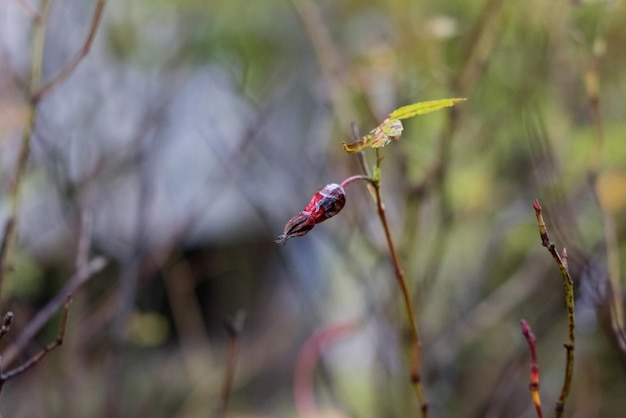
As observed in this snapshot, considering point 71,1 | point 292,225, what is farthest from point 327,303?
point 292,225

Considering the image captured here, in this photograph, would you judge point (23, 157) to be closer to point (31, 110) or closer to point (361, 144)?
point (31, 110)

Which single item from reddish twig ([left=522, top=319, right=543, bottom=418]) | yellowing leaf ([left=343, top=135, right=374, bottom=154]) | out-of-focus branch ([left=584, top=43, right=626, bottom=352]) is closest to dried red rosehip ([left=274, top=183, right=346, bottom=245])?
yellowing leaf ([left=343, top=135, right=374, bottom=154])

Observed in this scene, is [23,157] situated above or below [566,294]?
above

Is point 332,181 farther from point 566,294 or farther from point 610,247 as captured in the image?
point 566,294

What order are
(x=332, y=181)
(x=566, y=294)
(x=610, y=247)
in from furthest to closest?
(x=332, y=181) < (x=610, y=247) < (x=566, y=294)

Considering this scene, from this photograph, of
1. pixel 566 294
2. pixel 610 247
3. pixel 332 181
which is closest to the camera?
pixel 566 294

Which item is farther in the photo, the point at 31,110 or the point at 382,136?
the point at 31,110

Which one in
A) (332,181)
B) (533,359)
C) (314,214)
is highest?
(332,181)

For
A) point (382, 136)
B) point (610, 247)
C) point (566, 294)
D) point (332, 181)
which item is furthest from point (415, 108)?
point (332, 181)

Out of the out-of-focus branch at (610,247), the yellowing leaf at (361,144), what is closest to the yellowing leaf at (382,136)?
the yellowing leaf at (361,144)

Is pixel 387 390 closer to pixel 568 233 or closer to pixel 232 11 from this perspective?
pixel 568 233

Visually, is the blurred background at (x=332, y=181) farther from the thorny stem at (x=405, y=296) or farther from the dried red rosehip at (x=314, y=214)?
the dried red rosehip at (x=314, y=214)
